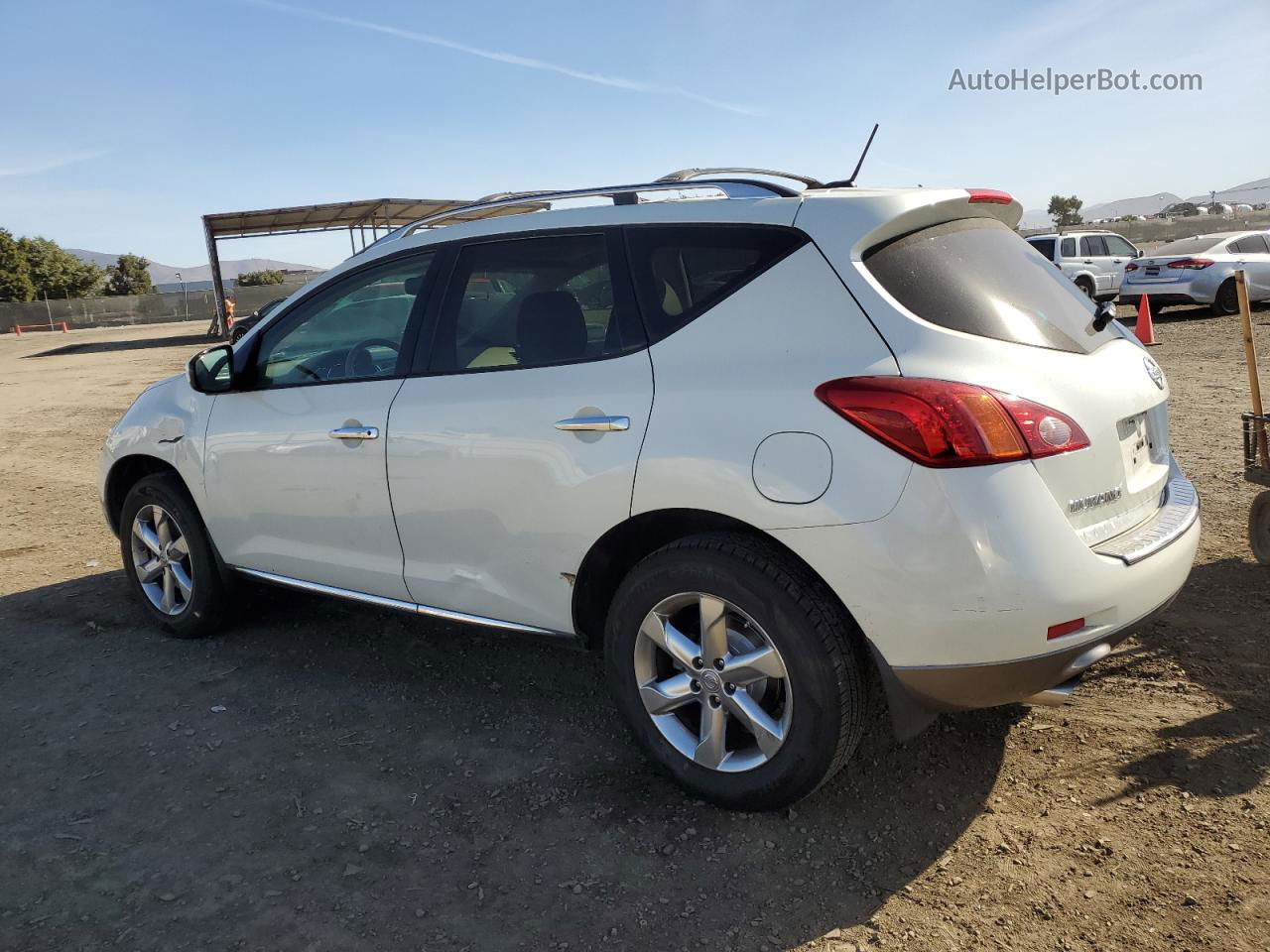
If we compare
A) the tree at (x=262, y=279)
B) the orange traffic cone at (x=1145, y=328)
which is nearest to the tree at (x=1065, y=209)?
the tree at (x=262, y=279)

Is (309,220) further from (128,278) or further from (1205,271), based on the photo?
(128,278)

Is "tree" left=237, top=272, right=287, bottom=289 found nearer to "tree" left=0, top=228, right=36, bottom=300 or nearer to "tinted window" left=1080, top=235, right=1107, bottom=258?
"tree" left=0, top=228, right=36, bottom=300

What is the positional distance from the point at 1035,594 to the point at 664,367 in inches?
47.5

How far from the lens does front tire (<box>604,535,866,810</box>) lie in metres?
2.70

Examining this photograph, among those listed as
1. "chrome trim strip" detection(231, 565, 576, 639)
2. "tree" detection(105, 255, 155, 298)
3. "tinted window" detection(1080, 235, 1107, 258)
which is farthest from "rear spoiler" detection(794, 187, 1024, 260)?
"tree" detection(105, 255, 155, 298)

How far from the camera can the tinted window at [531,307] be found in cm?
322

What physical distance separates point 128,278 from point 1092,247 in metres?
77.4

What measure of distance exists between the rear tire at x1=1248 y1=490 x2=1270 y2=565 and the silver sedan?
14.6 meters

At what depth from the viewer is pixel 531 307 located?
3.42 meters

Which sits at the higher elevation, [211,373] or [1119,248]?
[1119,248]

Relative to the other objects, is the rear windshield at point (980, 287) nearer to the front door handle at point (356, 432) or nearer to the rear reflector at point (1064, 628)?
the rear reflector at point (1064, 628)

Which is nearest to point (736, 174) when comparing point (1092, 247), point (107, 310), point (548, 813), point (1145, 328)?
point (548, 813)

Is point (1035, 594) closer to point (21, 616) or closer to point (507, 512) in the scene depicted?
point (507, 512)

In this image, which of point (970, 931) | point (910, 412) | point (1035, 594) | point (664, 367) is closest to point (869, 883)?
point (970, 931)
